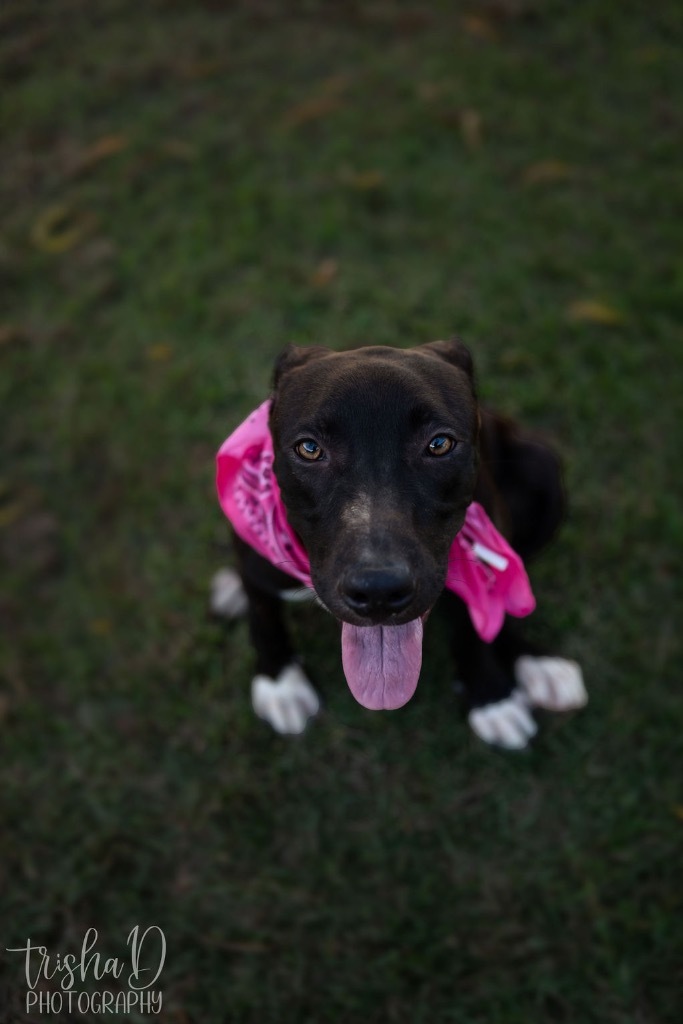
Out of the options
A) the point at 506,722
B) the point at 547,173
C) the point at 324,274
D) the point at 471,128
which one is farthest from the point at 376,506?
the point at 471,128

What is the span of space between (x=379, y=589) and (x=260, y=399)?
2577 millimetres

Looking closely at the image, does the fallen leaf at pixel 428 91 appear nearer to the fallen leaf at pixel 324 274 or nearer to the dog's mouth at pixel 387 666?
the fallen leaf at pixel 324 274

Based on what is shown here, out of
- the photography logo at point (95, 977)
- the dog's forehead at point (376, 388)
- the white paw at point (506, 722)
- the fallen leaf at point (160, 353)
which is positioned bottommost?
the photography logo at point (95, 977)

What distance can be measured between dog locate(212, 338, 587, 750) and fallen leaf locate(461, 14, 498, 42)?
4.00 m

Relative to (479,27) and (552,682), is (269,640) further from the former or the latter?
(479,27)

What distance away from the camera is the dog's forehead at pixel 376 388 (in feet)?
7.91

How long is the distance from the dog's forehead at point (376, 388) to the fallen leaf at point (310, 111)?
143 inches

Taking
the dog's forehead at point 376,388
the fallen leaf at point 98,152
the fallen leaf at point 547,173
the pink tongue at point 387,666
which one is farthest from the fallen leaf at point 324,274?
the pink tongue at point 387,666

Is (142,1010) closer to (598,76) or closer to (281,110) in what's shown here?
(281,110)

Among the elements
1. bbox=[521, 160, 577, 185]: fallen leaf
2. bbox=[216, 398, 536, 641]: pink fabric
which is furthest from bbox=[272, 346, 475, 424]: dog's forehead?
bbox=[521, 160, 577, 185]: fallen leaf

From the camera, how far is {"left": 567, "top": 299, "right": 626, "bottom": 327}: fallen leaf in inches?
182

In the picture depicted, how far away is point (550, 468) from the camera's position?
3.37 m

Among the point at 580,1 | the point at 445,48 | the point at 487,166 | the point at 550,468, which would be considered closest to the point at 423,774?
the point at 550,468

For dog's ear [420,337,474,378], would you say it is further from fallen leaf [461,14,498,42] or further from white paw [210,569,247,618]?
fallen leaf [461,14,498,42]
